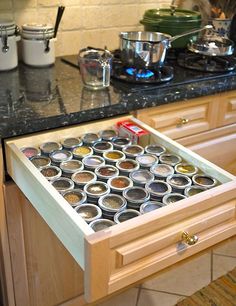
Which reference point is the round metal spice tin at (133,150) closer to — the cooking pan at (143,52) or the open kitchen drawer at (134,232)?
the open kitchen drawer at (134,232)

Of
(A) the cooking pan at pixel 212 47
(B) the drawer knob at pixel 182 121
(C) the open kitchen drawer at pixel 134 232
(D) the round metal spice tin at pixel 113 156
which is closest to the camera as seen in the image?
(C) the open kitchen drawer at pixel 134 232

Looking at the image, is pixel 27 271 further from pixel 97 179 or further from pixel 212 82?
pixel 212 82

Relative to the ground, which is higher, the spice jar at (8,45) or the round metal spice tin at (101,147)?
the spice jar at (8,45)

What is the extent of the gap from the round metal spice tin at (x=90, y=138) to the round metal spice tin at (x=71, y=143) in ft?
0.05

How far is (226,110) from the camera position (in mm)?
1580

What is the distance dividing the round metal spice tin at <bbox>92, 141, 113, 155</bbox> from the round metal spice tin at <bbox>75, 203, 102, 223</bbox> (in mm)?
251

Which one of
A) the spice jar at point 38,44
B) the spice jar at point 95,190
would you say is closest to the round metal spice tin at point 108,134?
the spice jar at point 95,190

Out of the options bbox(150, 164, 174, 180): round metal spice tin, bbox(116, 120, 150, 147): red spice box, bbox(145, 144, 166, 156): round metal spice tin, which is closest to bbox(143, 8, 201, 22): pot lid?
bbox(116, 120, 150, 147): red spice box

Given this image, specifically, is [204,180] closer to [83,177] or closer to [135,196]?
[135,196]

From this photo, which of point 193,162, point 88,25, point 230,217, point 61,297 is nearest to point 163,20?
point 88,25

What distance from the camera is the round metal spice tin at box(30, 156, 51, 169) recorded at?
3.42ft

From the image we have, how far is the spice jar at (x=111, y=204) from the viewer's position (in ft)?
2.88

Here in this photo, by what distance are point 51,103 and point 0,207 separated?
350 millimetres

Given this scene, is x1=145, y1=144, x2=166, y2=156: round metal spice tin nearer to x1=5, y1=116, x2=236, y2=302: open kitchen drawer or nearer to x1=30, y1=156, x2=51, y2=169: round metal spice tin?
x1=5, y1=116, x2=236, y2=302: open kitchen drawer
